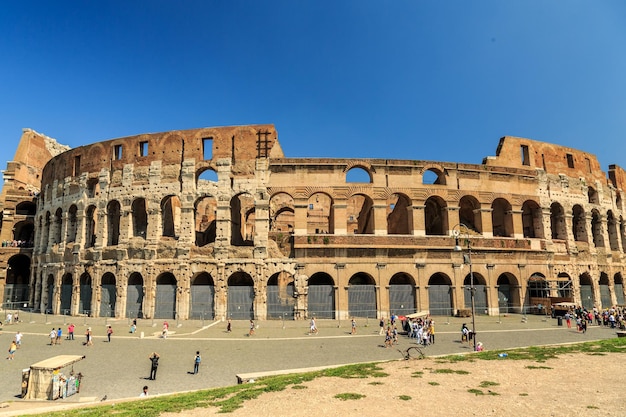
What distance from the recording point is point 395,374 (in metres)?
11.9

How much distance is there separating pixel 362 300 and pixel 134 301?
17.2m

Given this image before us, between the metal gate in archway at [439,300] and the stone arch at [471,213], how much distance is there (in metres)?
5.91

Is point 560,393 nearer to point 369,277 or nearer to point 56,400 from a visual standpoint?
point 56,400

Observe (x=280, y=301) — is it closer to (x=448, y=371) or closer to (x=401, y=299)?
(x=401, y=299)

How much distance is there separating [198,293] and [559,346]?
2229cm

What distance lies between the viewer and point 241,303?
27703mm

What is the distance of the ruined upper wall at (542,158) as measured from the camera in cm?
3294

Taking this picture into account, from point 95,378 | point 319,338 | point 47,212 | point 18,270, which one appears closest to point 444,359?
point 319,338

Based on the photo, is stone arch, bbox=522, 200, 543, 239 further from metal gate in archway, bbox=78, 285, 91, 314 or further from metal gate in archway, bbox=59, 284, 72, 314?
metal gate in archway, bbox=59, 284, 72, 314

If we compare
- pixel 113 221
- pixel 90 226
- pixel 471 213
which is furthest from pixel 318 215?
pixel 90 226

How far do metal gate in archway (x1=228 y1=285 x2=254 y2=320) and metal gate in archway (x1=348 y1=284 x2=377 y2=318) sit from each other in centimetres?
721

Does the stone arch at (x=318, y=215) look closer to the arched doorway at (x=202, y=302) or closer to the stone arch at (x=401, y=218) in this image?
the stone arch at (x=401, y=218)

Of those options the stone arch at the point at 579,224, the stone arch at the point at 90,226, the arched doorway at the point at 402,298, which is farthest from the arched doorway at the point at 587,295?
the stone arch at the point at 90,226

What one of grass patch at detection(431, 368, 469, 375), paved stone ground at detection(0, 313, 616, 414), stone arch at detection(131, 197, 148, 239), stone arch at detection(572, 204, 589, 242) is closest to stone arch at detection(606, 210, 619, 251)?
stone arch at detection(572, 204, 589, 242)
